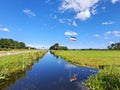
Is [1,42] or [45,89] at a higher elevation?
[1,42]

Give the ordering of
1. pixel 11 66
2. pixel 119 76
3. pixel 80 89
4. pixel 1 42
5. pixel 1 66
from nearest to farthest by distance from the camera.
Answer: pixel 119 76
pixel 80 89
pixel 1 66
pixel 11 66
pixel 1 42

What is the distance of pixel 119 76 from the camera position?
40.0ft

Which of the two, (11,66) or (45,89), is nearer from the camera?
(45,89)

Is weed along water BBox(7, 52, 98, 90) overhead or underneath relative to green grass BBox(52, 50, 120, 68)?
underneath

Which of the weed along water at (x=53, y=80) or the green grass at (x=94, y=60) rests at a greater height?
the green grass at (x=94, y=60)

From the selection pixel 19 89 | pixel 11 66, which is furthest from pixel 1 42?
pixel 19 89

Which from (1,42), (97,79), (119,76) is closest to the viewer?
(119,76)

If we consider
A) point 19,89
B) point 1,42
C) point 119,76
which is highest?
point 1,42

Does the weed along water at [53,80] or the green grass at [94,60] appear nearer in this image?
the weed along water at [53,80]

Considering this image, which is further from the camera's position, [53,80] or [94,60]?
[94,60]

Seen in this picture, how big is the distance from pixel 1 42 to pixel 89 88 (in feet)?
418

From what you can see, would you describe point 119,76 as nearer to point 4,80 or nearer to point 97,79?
point 97,79

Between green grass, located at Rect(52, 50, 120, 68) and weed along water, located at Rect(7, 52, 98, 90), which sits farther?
→ green grass, located at Rect(52, 50, 120, 68)

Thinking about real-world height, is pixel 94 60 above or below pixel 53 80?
above
